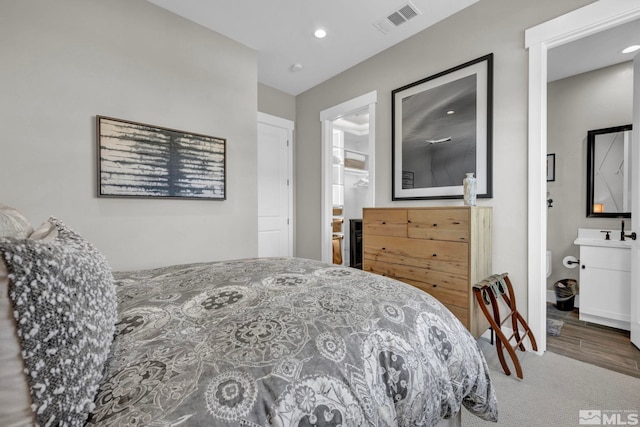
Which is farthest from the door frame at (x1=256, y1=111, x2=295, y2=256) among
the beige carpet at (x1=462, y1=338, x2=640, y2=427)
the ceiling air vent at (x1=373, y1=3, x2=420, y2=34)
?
the beige carpet at (x1=462, y1=338, x2=640, y2=427)

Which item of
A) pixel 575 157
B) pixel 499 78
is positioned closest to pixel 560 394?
pixel 499 78

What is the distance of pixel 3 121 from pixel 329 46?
286 centimetres

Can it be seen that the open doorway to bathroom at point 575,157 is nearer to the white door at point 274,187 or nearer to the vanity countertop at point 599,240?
the vanity countertop at point 599,240

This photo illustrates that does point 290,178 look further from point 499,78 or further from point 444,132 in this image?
point 499,78

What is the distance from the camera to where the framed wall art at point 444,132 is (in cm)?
238

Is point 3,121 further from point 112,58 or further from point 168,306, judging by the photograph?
point 168,306

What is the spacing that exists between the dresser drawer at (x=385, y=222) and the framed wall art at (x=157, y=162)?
1535 mm

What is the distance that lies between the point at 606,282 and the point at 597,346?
2.40ft

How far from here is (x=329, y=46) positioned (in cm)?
305

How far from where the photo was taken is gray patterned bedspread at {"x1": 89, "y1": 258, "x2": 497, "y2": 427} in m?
0.53

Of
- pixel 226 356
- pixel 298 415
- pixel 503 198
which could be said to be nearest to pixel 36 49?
pixel 226 356

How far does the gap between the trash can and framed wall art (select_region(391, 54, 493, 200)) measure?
68.9 inches
